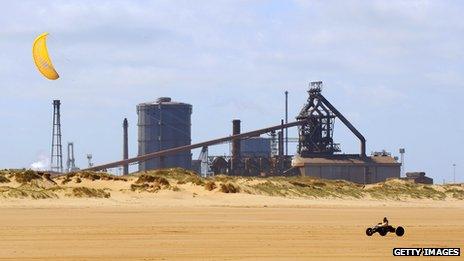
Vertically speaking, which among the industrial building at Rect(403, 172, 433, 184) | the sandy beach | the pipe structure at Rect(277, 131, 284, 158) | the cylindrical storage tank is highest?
the cylindrical storage tank

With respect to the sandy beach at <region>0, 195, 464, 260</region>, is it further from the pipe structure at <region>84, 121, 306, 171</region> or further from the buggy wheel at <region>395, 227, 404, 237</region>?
the pipe structure at <region>84, 121, 306, 171</region>

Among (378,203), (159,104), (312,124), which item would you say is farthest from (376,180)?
(378,203)

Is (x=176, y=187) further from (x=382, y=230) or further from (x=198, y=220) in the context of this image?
(x=382, y=230)

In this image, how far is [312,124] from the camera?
94.8 metres

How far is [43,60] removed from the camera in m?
39.7

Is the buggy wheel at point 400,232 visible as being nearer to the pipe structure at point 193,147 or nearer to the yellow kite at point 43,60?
the yellow kite at point 43,60

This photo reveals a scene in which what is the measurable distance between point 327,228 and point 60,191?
16.8 m

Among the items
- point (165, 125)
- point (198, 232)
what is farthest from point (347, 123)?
point (198, 232)

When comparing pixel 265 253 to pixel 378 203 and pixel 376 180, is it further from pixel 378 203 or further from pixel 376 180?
pixel 376 180

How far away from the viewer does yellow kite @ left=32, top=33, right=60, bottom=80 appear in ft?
128

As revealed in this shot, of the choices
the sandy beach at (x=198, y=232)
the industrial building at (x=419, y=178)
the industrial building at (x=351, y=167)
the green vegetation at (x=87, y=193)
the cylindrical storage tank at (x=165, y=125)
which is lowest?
the sandy beach at (x=198, y=232)

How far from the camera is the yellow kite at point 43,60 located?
39.0 m

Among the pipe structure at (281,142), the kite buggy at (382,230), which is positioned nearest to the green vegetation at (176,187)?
the kite buggy at (382,230)

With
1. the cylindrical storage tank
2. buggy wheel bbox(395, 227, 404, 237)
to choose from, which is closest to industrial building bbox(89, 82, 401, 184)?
the cylindrical storage tank
